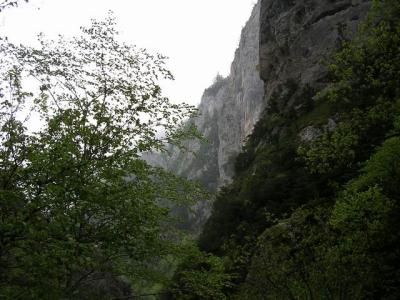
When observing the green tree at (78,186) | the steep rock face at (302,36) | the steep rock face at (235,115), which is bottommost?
the green tree at (78,186)

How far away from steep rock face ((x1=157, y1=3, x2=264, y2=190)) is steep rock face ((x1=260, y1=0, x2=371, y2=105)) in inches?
764

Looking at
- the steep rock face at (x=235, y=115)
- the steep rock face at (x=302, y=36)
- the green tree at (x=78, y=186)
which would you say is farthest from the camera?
the steep rock face at (x=235, y=115)

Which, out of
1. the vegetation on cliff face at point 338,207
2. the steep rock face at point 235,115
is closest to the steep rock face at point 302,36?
the vegetation on cliff face at point 338,207

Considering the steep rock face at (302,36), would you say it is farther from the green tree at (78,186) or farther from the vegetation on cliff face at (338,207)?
the green tree at (78,186)

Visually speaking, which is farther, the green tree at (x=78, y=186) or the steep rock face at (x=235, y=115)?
the steep rock face at (x=235, y=115)

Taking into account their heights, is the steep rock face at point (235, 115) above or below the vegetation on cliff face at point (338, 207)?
above

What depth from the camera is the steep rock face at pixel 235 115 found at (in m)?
70.8

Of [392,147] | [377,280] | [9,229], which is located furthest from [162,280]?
[392,147]

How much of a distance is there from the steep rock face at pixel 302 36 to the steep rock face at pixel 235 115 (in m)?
19.4

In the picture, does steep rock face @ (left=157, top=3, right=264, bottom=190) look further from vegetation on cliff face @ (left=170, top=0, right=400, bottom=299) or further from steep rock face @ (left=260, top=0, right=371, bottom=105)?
vegetation on cliff face @ (left=170, top=0, right=400, bottom=299)

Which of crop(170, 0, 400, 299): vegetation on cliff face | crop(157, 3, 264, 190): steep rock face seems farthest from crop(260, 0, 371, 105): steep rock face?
crop(157, 3, 264, 190): steep rock face

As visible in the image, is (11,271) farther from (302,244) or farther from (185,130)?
(302,244)

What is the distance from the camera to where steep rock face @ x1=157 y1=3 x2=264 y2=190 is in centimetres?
7081

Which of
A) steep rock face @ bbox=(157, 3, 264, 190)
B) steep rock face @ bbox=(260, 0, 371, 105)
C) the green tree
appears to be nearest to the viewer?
the green tree
